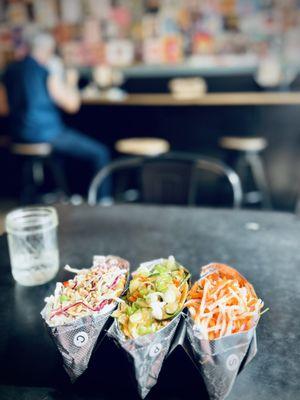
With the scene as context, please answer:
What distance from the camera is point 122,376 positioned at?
Result: 70 cm

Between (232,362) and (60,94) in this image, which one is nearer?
(232,362)

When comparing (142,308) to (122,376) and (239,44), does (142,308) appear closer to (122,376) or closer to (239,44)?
(122,376)

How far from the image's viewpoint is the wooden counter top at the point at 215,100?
367 cm

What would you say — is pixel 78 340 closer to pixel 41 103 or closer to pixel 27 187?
pixel 41 103

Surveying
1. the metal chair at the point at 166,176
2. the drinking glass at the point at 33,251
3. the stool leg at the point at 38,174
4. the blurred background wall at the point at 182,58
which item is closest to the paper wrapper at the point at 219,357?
the drinking glass at the point at 33,251

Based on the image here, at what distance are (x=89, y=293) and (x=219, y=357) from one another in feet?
0.84

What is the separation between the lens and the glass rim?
3.55ft

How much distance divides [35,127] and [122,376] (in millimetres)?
3453

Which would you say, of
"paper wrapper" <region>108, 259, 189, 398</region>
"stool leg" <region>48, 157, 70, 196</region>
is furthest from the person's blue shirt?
"paper wrapper" <region>108, 259, 189, 398</region>

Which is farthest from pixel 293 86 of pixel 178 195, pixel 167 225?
pixel 167 225

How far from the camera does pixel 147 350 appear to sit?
60cm

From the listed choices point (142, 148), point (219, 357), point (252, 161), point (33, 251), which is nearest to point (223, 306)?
point (219, 357)

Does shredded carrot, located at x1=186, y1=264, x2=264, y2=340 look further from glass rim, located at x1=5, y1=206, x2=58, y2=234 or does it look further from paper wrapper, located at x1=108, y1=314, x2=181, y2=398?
glass rim, located at x1=5, y1=206, x2=58, y2=234

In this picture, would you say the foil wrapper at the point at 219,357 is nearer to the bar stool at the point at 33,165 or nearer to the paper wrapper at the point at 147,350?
the paper wrapper at the point at 147,350
